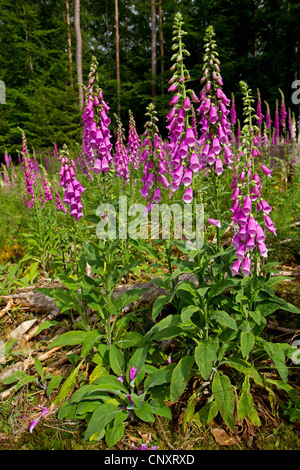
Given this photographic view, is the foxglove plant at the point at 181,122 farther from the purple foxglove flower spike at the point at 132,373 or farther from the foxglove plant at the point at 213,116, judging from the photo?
the purple foxglove flower spike at the point at 132,373

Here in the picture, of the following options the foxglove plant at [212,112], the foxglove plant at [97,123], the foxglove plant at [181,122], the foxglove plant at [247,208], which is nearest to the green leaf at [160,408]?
the foxglove plant at [247,208]

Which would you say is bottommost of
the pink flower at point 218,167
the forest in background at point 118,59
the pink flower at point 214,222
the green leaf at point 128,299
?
the green leaf at point 128,299

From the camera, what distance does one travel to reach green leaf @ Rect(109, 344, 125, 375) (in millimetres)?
2134

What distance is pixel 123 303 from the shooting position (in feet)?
7.79

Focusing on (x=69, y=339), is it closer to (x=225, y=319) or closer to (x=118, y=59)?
(x=225, y=319)

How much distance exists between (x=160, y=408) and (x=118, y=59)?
24.0 m

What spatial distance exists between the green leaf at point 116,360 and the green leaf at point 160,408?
323 millimetres

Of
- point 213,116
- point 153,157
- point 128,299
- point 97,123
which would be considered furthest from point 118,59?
point 128,299

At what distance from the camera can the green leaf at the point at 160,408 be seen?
6.06 feet

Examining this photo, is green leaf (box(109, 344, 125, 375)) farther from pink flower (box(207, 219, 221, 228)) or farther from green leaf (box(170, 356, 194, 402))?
pink flower (box(207, 219, 221, 228))

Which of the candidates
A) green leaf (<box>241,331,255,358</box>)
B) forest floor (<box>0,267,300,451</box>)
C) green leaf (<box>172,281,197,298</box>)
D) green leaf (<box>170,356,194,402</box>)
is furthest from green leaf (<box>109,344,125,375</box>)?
green leaf (<box>241,331,255,358</box>)

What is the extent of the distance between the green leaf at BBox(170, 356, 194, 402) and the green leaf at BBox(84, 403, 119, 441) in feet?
1.36
